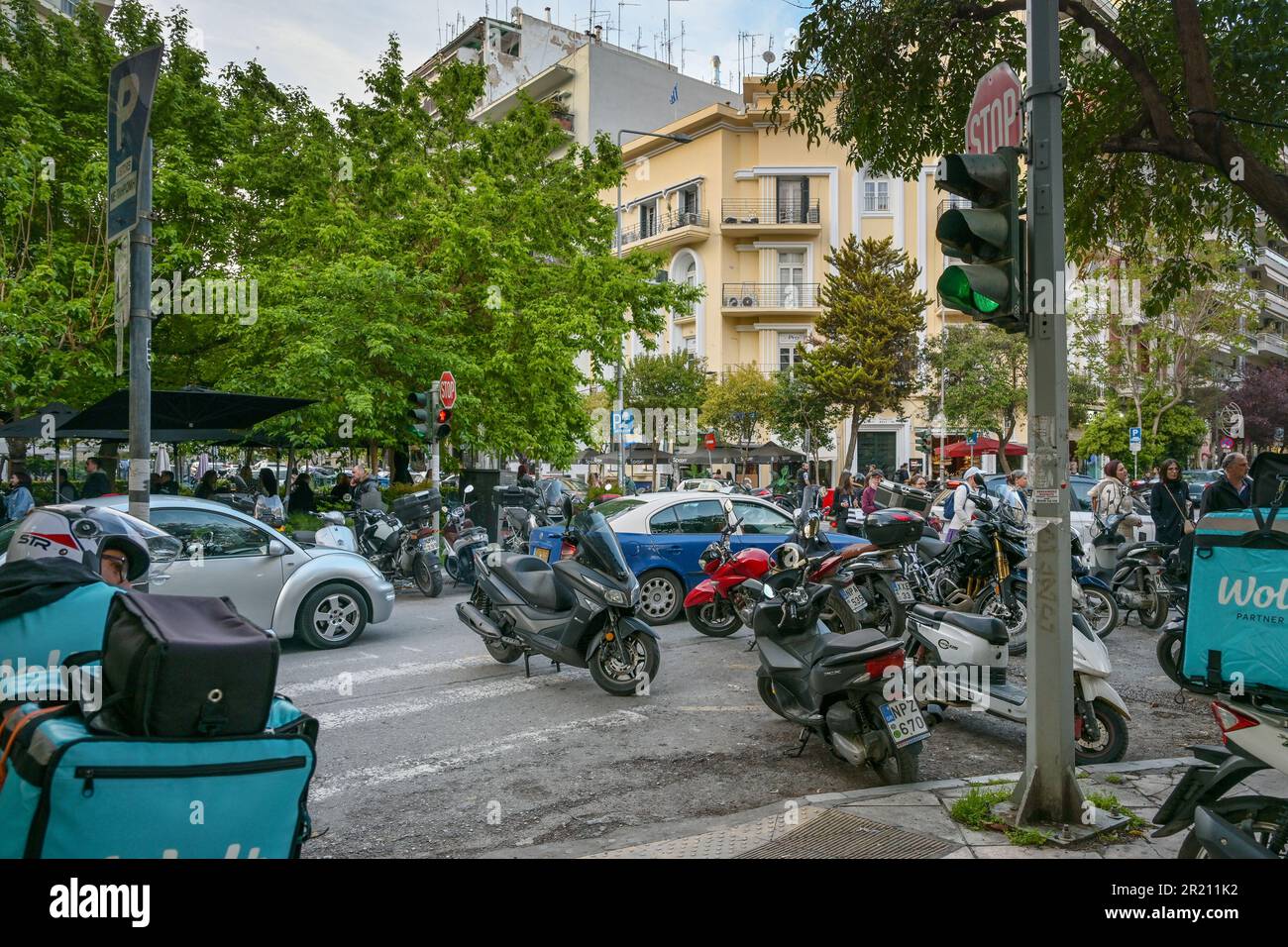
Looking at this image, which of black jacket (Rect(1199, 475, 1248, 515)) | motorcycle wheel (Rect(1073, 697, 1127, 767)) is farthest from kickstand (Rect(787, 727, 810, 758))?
black jacket (Rect(1199, 475, 1248, 515))

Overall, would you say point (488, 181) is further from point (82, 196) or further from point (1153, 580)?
point (1153, 580)

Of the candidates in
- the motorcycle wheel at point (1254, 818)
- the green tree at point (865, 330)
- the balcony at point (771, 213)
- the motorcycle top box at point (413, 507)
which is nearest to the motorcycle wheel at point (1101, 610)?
the motorcycle wheel at point (1254, 818)

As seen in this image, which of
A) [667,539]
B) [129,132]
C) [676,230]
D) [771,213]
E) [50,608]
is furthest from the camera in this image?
[676,230]

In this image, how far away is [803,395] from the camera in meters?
39.8

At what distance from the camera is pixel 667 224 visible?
47.7 metres

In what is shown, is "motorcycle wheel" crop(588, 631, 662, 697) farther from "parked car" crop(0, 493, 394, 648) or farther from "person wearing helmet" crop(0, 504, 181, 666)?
"person wearing helmet" crop(0, 504, 181, 666)

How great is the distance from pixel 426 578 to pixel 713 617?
5280 millimetres

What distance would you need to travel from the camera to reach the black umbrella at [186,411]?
14.0 metres

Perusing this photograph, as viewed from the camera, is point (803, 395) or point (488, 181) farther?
point (803, 395)

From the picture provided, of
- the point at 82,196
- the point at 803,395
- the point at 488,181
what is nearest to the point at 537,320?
the point at 488,181

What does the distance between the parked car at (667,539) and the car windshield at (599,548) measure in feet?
8.78

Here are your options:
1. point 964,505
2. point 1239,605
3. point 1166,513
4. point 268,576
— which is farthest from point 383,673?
point 1166,513

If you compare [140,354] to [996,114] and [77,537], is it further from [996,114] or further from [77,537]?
[996,114]
